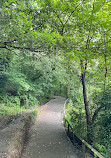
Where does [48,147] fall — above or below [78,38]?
below

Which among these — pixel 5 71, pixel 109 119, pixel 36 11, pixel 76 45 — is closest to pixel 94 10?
pixel 76 45

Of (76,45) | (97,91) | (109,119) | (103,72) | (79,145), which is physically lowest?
(79,145)

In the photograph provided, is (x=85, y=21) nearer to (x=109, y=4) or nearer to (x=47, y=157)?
(x=109, y=4)

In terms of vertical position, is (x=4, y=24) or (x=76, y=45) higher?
(x=4, y=24)

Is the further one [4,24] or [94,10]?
[94,10]

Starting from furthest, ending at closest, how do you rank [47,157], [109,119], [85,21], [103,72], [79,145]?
[103,72] → [79,145] → [85,21] → [109,119] → [47,157]

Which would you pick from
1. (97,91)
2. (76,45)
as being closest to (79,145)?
(97,91)

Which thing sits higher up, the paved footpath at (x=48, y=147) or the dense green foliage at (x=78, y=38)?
the dense green foliage at (x=78, y=38)

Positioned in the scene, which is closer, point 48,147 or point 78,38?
point 48,147

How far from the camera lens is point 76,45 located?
760 centimetres

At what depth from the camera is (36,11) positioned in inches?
308

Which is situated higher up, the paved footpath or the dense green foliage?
the dense green foliage

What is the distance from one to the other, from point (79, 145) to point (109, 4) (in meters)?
7.26

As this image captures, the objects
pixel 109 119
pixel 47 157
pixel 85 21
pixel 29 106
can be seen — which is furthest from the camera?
pixel 29 106
